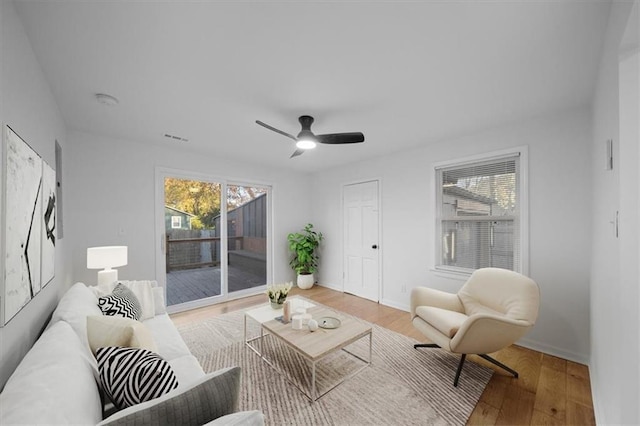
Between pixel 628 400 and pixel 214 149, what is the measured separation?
13.8ft

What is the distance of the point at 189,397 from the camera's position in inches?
34.3

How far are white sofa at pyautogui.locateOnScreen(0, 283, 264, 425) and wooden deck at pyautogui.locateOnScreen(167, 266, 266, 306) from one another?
8.75ft

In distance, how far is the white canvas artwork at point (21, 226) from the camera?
1142 millimetres

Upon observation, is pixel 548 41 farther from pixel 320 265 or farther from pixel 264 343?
pixel 320 265

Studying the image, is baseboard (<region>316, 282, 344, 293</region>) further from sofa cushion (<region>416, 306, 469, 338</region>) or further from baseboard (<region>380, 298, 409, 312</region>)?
sofa cushion (<region>416, 306, 469, 338</region>)

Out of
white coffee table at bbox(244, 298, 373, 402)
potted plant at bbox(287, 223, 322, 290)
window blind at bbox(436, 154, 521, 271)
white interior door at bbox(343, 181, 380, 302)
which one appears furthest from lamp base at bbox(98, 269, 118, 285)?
window blind at bbox(436, 154, 521, 271)

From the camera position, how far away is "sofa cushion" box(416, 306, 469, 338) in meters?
2.11

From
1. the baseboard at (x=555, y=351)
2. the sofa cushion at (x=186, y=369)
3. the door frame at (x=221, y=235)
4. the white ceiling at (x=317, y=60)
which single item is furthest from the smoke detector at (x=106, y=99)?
the baseboard at (x=555, y=351)

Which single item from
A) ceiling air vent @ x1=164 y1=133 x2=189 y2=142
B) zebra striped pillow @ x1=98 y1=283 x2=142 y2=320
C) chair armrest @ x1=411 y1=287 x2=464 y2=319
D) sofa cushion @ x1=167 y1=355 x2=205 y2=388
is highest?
ceiling air vent @ x1=164 y1=133 x2=189 y2=142

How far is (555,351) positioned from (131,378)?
3.49 m

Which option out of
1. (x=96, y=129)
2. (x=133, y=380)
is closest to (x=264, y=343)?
(x=133, y=380)

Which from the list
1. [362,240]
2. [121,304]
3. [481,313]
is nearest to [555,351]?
[481,313]

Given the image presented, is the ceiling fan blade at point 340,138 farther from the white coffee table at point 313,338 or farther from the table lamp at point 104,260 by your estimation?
the table lamp at point 104,260

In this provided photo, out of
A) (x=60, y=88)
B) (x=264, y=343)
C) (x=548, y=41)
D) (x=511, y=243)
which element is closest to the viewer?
(x=548, y=41)
